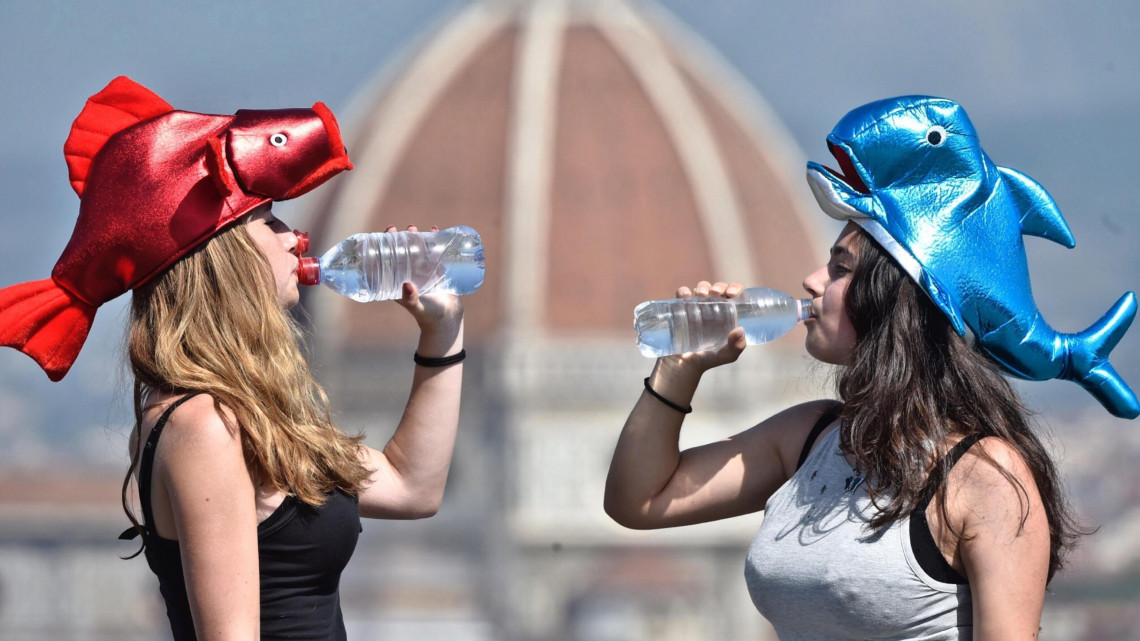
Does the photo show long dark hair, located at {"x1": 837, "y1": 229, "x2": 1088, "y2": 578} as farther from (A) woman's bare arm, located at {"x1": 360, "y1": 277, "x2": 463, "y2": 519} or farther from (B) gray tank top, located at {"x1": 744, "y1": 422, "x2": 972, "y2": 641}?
(A) woman's bare arm, located at {"x1": 360, "y1": 277, "x2": 463, "y2": 519}

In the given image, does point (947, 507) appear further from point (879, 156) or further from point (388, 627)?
point (388, 627)

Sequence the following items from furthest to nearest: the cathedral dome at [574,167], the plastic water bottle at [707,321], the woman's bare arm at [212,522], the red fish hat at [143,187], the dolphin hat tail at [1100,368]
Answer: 1. the cathedral dome at [574,167]
2. the plastic water bottle at [707,321]
3. the dolphin hat tail at [1100,368]
4. the red fish hat at [143,187]
5. the woman's bare arm at [212,522]

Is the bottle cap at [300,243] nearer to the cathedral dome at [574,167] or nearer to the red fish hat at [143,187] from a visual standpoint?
the red fish hat at [143,187]

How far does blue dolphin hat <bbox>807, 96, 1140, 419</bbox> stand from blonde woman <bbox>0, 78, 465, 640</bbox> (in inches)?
23.4

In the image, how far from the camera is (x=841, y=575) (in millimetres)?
1482

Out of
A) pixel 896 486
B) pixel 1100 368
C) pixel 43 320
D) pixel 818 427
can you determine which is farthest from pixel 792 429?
pixel 43 320

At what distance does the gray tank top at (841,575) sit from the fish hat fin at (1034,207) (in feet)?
1.22

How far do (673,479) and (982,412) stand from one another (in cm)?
40

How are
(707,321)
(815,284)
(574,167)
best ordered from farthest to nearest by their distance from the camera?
(574,167)
(707,321)
(815,284)

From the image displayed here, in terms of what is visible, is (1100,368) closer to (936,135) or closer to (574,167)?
(936,135)

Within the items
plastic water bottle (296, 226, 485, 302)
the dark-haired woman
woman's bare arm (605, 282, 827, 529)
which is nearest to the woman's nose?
the dark-haired woman

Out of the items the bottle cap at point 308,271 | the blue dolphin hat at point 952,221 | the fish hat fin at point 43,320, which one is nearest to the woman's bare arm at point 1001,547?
the blue dolphin hat at point 952,221

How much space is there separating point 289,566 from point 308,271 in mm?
365

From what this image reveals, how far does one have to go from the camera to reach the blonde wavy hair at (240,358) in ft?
4.84
